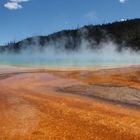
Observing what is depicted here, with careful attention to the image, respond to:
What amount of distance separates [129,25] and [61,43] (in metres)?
17.5

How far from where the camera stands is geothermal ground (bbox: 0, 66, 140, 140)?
21.8ft

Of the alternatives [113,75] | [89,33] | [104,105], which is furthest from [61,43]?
[104,105]

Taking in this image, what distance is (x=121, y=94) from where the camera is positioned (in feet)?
33.7

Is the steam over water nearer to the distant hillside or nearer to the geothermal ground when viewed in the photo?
the distant hillside

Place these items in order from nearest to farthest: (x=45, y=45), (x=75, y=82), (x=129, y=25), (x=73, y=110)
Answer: (x=73, y=110)
(x=75, y=82)
(x=129, y=25)
(x=45, y=45)

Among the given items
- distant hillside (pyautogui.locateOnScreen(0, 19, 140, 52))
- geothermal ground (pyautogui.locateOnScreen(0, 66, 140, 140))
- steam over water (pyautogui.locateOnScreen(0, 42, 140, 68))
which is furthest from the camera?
distant hillside (pyautogui.locateOnScreen(0, 19, 140, 52))

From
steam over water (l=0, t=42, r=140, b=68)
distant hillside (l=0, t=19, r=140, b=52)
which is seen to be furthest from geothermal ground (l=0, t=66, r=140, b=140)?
distant hillside (l=0, t=19, r=140, b=52)

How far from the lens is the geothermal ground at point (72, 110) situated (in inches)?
261

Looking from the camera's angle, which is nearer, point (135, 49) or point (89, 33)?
point (135, 49)

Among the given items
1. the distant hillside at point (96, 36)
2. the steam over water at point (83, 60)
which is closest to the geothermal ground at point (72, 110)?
the steam over water at point (83, 60)

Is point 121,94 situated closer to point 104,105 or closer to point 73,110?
point 104,105

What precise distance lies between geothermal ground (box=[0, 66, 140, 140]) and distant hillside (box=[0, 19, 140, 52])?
1656 inches

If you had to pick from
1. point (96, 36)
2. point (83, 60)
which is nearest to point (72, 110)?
point (83, 60)

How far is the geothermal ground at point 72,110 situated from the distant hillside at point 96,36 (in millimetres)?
42072
